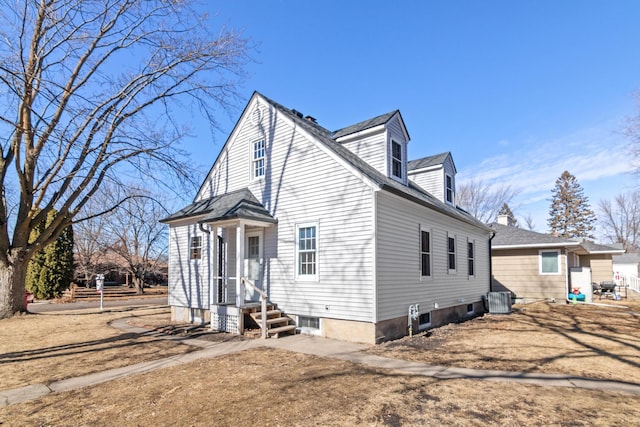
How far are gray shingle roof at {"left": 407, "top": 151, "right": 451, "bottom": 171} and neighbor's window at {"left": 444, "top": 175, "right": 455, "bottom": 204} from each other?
2.58ft

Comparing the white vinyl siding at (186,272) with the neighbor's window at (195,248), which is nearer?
the white vinyl siding at (186,272)

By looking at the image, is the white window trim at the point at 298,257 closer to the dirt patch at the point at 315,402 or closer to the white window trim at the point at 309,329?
the white window trim at the point at 309,329

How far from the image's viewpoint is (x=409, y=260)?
1049 centimetres

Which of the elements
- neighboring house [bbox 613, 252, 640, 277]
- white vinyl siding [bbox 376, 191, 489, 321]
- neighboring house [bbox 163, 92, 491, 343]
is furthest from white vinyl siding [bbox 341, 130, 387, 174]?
neighboring house [bbox 613, 252, 640, 277]

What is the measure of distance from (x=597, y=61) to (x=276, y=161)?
37.0ft

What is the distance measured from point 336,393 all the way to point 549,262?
18656 millimetres

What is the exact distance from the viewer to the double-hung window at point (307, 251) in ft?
32.9

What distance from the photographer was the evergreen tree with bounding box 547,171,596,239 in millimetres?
54625

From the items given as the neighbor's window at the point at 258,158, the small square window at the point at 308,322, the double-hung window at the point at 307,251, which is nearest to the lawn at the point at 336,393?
the small square window at the point at 308,322

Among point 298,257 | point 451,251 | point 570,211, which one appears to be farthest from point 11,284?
→ point 570,211

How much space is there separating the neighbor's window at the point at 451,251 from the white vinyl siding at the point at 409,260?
310mm

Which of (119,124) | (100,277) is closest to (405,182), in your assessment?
(119,124)

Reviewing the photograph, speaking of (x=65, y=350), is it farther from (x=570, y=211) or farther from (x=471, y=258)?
(x=570, y=211)

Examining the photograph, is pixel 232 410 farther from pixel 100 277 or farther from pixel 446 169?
pixel 100 277
